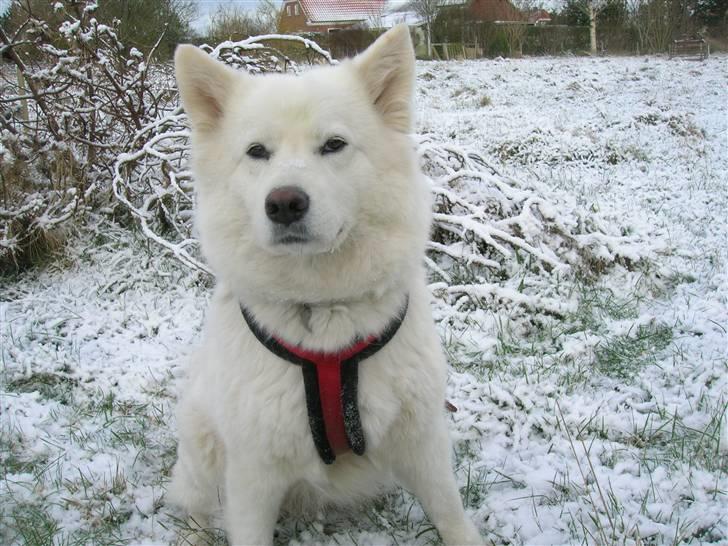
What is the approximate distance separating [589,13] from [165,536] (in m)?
25.6

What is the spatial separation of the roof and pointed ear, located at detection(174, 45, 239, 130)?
14.9 m

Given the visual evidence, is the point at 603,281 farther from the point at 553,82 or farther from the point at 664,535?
the point at 553,82

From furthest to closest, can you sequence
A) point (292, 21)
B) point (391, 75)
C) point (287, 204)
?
1. point (292, 21)
2. point (391, 75)
3. point (287, 204)

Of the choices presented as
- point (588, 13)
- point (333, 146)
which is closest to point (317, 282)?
point (333, 146)

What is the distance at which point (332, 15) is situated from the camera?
16.2 m

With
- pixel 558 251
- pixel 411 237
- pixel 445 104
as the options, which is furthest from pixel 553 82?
pixel 411 237

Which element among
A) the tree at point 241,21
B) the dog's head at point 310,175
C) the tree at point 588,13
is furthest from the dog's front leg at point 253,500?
the tree at point 588,13

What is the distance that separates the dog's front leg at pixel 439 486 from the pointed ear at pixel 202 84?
139 centimetres

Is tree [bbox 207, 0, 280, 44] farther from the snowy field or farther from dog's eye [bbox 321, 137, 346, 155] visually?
dog's eye [bbox 321, 137, 346, 155]

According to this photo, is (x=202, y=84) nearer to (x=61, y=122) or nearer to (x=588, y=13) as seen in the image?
(x=61, y=122)

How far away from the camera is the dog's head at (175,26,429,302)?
5.74 ft

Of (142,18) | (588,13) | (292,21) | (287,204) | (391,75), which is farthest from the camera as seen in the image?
(588,13)

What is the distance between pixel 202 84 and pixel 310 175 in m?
0.60

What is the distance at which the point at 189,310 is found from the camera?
3.96m
